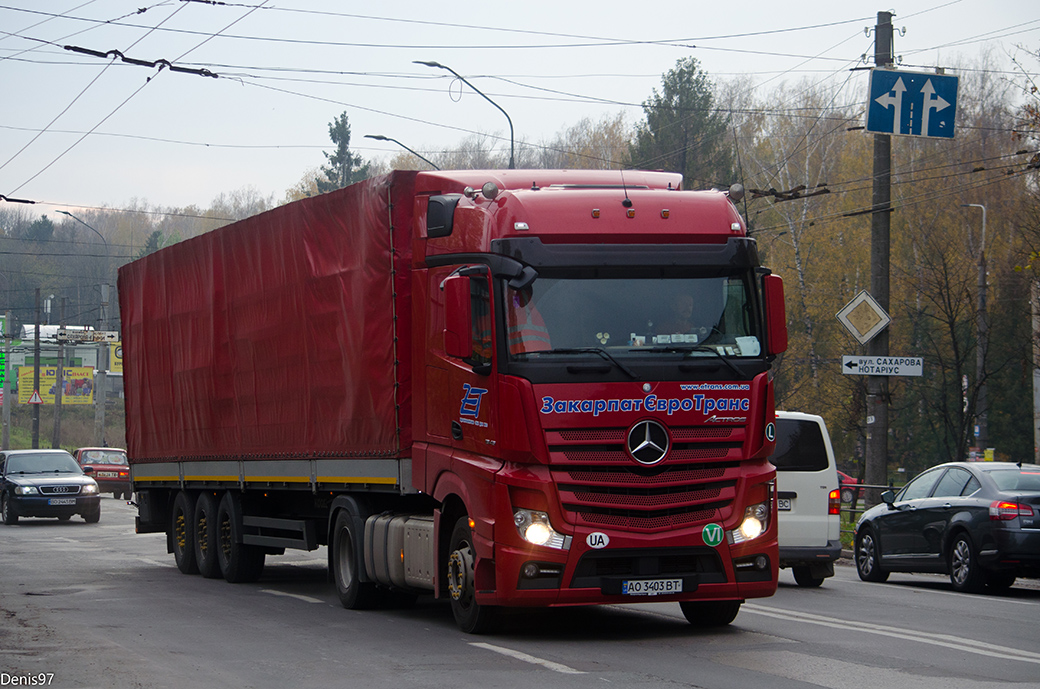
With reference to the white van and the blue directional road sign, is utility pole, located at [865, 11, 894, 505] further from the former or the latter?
the white van

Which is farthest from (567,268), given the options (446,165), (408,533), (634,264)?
(446,165)

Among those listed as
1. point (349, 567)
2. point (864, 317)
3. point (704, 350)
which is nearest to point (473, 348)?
point (704, 350)

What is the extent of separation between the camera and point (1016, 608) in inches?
527

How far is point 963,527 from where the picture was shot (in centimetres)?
1538

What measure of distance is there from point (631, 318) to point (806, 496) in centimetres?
599

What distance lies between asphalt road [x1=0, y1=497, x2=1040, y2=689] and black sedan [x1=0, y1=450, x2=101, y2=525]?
15582mm

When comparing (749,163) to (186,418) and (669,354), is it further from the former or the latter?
(669,354)

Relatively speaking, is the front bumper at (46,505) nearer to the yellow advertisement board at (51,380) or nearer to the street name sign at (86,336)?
the street name sign at (86,336)

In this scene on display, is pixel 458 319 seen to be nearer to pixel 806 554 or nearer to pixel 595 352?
pixel 595 352

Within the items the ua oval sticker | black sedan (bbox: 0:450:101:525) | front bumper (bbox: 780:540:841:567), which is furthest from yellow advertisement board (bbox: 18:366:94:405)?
the ua oval sticker

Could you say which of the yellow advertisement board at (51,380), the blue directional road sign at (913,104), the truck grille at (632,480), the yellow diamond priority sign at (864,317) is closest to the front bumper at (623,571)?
the truck grille at (632,480)

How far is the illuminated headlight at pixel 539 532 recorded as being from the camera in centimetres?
952

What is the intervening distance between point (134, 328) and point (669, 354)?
40.3ft

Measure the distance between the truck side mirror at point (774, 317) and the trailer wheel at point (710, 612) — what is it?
220 centimetres
